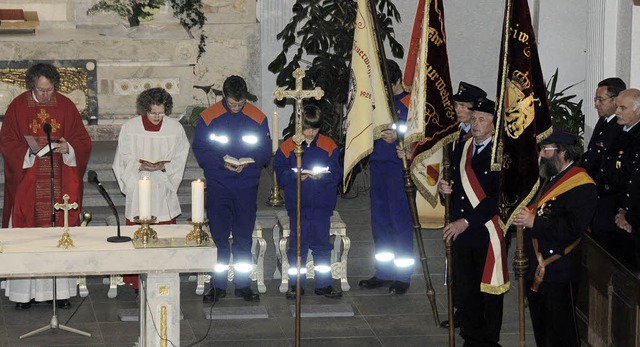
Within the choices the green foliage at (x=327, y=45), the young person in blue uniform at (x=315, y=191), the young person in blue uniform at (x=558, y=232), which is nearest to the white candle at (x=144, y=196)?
the young person in blue uniform at (x=558, y=232)

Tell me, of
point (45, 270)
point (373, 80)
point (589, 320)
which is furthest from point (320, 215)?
point (45, 270)

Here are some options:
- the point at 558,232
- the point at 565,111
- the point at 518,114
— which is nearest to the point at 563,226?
the point at 558,232

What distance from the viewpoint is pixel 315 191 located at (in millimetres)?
11492

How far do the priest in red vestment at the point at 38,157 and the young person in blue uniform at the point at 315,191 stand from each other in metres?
1.80

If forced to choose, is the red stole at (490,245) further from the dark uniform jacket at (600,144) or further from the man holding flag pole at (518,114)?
the dark uniform jacket at (600,144)

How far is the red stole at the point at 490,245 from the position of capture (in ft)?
30.9

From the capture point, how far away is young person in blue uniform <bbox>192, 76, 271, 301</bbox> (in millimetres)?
11422

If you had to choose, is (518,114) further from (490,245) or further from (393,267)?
(393,267)

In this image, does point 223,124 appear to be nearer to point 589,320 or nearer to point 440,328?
point 440,328

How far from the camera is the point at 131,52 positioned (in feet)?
48.8

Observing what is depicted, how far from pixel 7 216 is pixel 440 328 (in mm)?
3995

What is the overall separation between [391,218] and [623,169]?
2.30 meters

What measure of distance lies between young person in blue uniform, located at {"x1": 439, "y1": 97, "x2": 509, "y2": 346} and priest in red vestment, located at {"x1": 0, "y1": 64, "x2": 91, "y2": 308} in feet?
11.8

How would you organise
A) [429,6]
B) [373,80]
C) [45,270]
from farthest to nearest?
[373,80], [429,6], [45,270]
